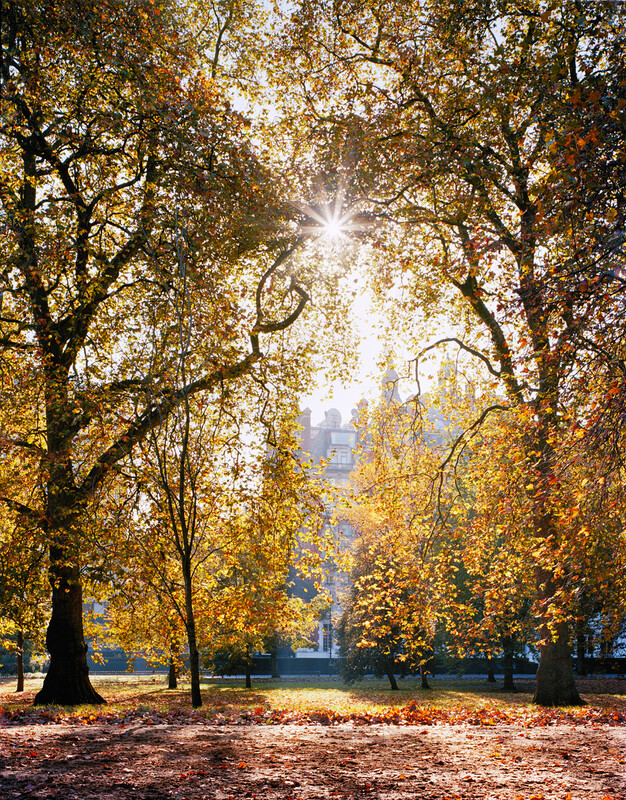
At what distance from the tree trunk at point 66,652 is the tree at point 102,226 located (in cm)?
3

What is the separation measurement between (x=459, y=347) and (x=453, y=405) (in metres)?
1.61

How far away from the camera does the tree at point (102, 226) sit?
1061cm

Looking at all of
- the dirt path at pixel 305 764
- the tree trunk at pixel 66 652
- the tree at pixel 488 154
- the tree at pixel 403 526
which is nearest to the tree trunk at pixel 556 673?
the tree at pixel 488 154

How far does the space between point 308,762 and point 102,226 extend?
1042 cm

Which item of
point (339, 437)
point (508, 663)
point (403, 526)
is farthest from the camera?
point (339, 437)

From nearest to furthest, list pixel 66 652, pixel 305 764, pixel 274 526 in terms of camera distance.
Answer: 1. pixel 305 764
2. pixel 274 526
3. pixel 66 652

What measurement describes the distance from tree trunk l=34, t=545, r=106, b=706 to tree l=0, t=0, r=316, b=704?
29 mm

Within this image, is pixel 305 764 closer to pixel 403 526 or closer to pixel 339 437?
pixel 403 526

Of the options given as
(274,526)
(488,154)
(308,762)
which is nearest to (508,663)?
(274,526)

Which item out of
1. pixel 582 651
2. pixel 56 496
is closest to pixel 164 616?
pixel 56 496

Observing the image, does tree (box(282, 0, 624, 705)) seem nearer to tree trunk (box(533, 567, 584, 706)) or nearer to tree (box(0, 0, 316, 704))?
tree trunk (box(533, 567, 584, 706))

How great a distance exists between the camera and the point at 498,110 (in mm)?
10023

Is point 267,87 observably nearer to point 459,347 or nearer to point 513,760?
point 459,347

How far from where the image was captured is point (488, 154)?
12.7 meters
